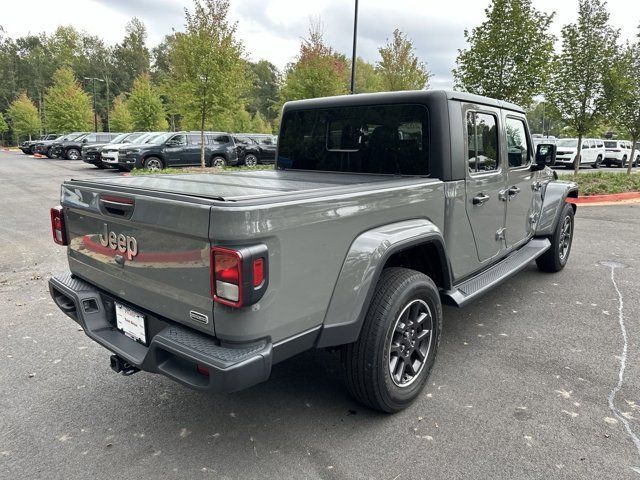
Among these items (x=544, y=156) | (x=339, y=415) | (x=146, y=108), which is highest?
(x=146, y=108)

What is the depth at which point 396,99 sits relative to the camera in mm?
3486

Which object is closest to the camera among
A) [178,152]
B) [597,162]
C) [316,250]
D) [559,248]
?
[316,250]

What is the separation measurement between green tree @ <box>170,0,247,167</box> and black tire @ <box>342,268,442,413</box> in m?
17.3

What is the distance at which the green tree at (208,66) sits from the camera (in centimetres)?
1883

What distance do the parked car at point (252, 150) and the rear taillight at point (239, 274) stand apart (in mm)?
20534

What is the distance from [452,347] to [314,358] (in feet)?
3.74

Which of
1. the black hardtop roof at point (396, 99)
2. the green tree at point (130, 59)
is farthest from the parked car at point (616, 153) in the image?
the green tree at point (130, 59)

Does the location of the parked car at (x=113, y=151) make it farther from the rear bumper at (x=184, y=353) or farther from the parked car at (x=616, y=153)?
the parked car at (x=616, y=153)

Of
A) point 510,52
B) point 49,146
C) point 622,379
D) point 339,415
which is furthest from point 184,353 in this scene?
point 49,146

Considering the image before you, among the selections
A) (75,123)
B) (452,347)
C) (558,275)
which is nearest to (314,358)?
(452,347)

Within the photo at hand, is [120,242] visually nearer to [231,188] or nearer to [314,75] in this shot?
[231,188]

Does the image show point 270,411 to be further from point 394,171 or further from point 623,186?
point 623,186

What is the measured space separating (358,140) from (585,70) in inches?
539

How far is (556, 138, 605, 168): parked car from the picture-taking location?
23.9 m
